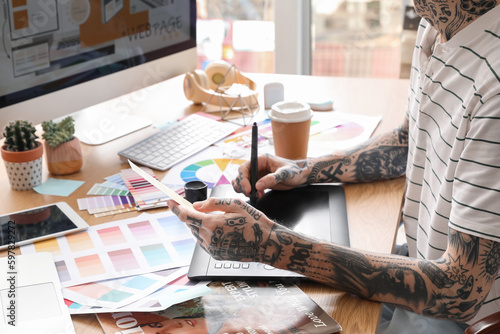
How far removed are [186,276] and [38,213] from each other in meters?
0.36

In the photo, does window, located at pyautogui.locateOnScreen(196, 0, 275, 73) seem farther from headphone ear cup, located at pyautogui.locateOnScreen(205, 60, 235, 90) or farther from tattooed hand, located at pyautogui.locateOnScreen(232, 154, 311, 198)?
tattooed hand, located at pyautogui.locateOnScreen(232, 154, 311, 198)

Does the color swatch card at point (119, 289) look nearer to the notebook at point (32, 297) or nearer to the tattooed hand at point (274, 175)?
the notebook at point (32, 297)

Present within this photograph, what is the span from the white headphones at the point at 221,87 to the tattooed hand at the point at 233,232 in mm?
724

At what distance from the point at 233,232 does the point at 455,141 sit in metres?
0.39

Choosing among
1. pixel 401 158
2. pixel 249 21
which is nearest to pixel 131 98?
pixel 401 158

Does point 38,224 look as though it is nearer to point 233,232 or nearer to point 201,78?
point 233,232

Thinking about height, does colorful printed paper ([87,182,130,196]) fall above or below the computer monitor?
below

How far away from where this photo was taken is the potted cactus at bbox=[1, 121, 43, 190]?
1.12 meters

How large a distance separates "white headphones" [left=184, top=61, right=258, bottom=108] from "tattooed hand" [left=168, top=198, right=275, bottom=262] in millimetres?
724

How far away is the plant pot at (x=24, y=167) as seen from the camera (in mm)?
1126

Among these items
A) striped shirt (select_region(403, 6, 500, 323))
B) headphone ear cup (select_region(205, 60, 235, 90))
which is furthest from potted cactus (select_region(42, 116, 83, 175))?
striped shirt (select_region(403, 6, 500, 323))

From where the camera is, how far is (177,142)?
1355 millimetres

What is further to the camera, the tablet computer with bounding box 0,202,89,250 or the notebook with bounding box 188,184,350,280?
the tablet computer with bounding box 0,202,89,250

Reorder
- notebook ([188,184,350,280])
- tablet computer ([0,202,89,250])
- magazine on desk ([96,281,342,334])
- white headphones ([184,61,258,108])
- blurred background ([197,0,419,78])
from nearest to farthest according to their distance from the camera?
magazine on desk ([96,281,342,334]), notebook ([188,184,350,280]), tablet computer ([0,202,89,250]), white headphones ([184,61,258,108]), blurred background ([197,0,419,78])
